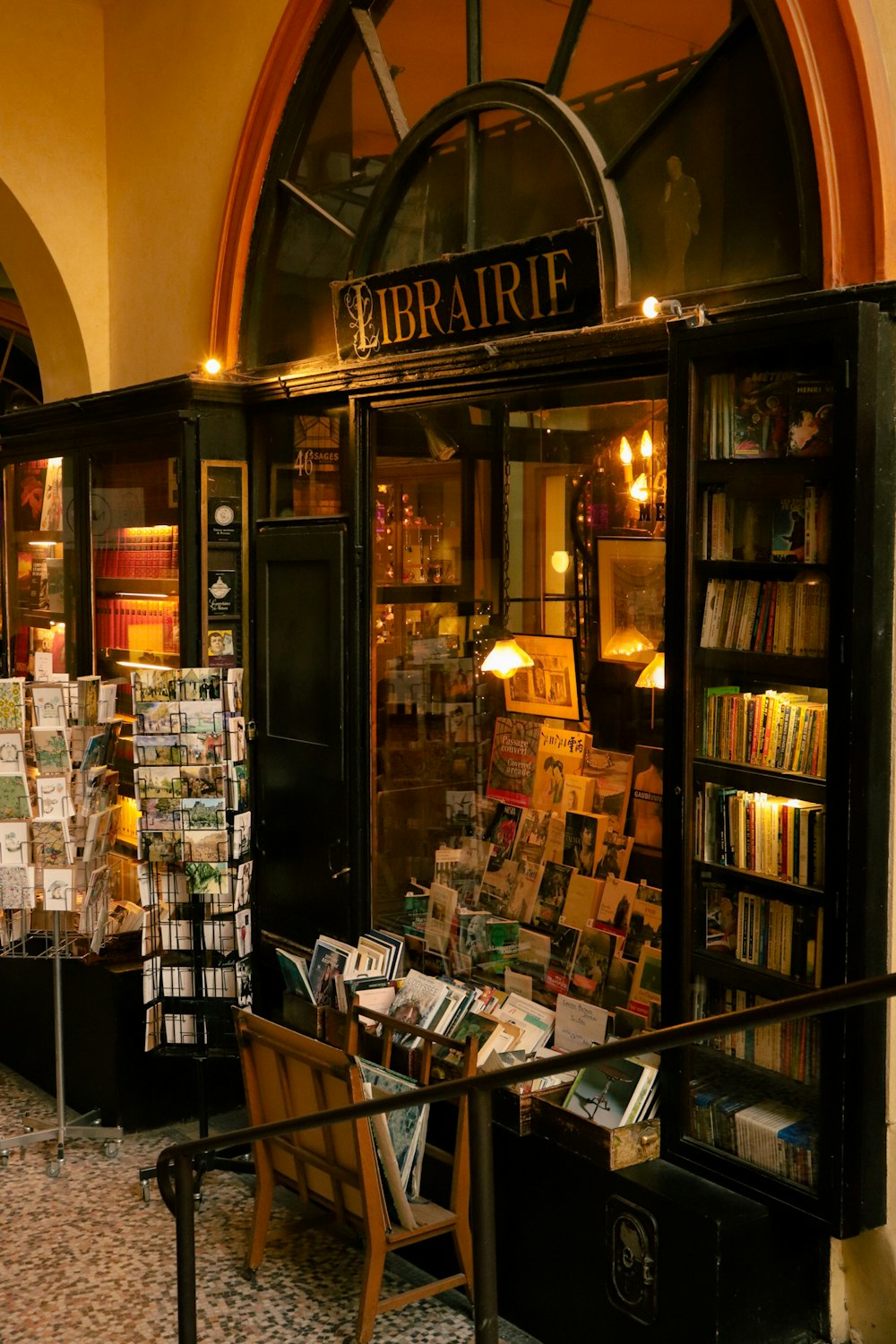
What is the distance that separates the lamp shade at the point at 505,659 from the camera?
575 cm

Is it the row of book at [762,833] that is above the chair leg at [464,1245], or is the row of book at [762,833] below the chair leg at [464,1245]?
above

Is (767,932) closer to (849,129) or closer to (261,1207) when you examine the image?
(261,1207)

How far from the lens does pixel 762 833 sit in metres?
3.75

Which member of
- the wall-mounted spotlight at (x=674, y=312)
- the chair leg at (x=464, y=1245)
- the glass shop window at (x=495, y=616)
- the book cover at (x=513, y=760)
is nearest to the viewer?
the wall-mounted spotlight at (x=674, y=312)

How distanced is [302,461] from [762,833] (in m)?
2.89

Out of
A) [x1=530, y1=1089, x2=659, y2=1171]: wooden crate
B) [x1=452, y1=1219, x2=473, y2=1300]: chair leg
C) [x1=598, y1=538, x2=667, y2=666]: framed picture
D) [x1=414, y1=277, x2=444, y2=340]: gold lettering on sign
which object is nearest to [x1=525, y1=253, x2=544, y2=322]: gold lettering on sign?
[x1=414, y1=277, x2=444, y2=340]: gold lettering on sign

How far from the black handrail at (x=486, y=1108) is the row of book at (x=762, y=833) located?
888 millimetres

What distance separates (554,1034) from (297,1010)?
108 cm

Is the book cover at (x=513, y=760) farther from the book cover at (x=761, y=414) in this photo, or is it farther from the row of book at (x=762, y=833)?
the book cover at (x=761, y=414)

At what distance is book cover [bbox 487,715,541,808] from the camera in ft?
18.8

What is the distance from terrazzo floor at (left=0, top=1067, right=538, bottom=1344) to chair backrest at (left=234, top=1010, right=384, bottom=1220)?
24 cm

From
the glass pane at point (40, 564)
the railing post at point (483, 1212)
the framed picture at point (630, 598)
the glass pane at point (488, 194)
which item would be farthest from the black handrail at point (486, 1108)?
the glass pane at point (40, 564)

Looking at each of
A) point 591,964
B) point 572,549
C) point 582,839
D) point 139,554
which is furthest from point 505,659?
point 139,554

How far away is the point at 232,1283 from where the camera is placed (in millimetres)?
4562
